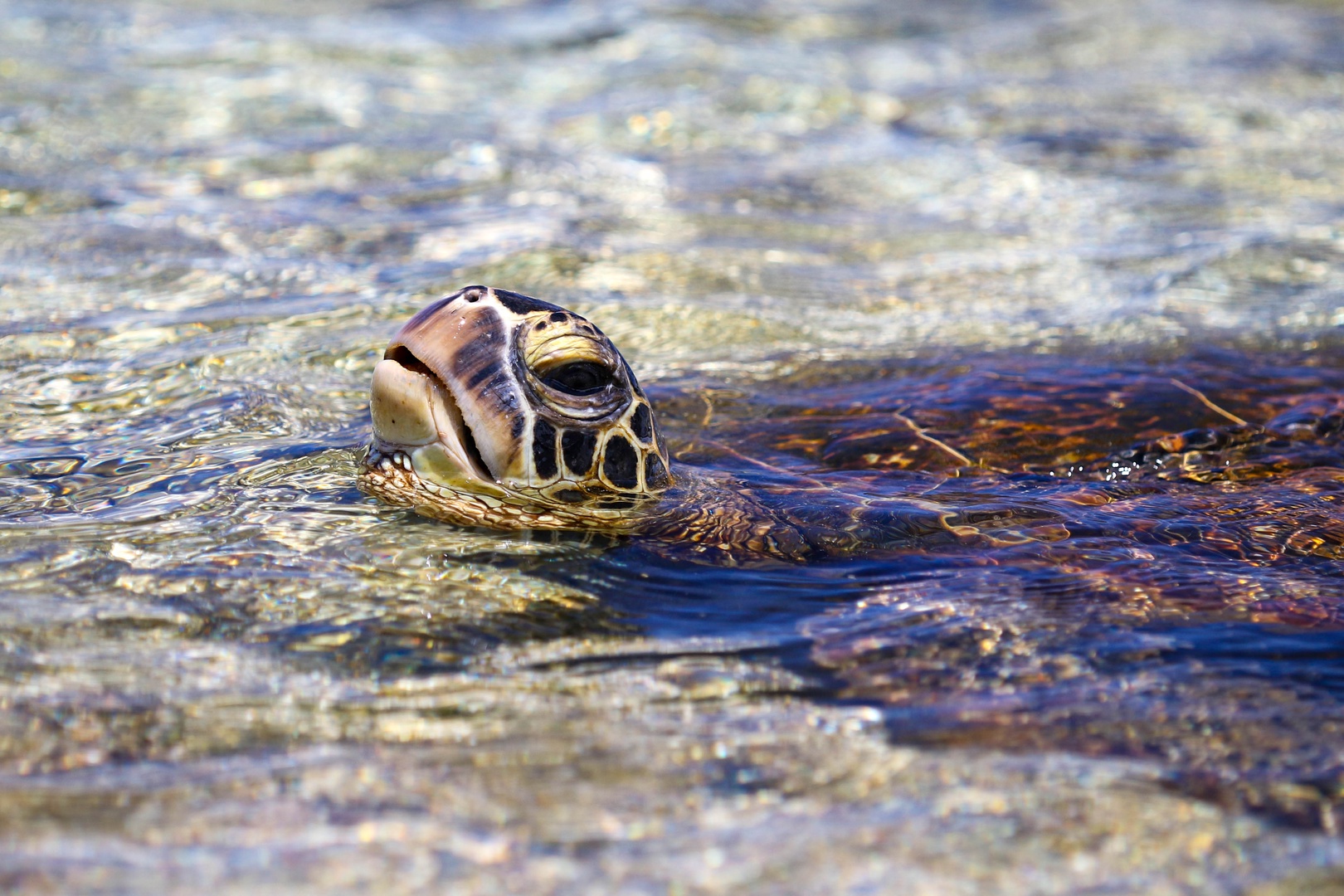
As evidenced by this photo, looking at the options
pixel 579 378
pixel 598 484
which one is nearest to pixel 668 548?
pixel 598 484

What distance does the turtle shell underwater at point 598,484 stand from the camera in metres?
2.55

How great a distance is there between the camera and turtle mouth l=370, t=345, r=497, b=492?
8.38ft

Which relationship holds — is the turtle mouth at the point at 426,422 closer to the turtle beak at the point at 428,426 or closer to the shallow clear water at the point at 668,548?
the turtle beak at the point at 428,426

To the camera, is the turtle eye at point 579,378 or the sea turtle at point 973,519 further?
the turtle eye at point 579,378

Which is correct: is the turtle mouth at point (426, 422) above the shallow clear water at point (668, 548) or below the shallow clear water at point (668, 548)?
above

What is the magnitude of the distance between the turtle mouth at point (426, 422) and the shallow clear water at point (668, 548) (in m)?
0.13

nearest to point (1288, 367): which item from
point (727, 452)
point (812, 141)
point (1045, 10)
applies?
point (727, 452)

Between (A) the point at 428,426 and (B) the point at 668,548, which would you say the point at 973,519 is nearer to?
(B) the point at 668,548

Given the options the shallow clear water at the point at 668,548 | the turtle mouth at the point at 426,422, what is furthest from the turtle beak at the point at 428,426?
the shallow clear water at the point at 668,548

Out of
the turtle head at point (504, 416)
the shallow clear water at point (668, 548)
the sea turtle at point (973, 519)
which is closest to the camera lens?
the shallow clear water at point (668, 548)

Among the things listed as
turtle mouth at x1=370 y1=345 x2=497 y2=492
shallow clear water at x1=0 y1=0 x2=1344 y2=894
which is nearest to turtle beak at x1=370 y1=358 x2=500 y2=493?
turtle mouth at x1=370 y1=345 x2=497 y2=492

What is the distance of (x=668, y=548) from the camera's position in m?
2.60

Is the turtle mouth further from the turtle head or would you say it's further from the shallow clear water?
the shallow clear water

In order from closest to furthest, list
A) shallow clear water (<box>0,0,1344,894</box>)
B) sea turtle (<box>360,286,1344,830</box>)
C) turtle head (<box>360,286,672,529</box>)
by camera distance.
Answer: shallow clear water (<box>0,0,1344,894</box>), sea turtle (<box>360,286,1344,830</box>), turtle head (<box>360,286,672,529</box>)
